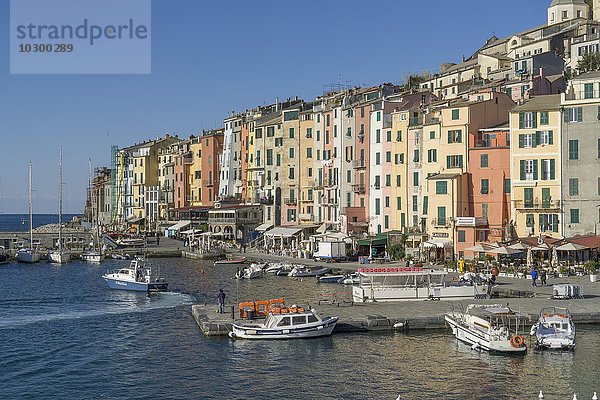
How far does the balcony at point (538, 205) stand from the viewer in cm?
7119

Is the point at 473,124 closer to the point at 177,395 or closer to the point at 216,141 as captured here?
the point at 177,395

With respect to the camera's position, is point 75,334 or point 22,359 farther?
point 75,334

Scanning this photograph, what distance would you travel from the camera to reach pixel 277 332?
145 ft

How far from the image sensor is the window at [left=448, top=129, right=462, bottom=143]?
78.6 metres

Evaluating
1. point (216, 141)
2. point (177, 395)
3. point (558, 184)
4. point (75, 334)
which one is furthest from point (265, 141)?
point (177, 395)

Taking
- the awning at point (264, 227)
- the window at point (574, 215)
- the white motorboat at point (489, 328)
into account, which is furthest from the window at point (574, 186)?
the awning at point (264, 227)

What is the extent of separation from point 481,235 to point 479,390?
142 ft

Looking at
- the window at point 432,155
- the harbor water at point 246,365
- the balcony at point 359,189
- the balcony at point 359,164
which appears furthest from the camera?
the balcony at point 359,164

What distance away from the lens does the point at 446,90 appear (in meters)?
111

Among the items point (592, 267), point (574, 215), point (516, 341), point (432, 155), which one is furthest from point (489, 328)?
point (432, 155)

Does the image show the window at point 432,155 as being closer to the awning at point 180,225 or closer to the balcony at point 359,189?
the balcony at point 359,189

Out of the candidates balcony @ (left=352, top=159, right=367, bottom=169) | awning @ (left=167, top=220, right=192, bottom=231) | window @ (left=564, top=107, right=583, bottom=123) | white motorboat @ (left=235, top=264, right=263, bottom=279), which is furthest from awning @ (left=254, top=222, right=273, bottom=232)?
window @ (left=564, top=107, right=583, bottom=123)

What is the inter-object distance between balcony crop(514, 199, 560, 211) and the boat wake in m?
30.1

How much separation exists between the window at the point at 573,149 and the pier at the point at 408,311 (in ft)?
55.6
